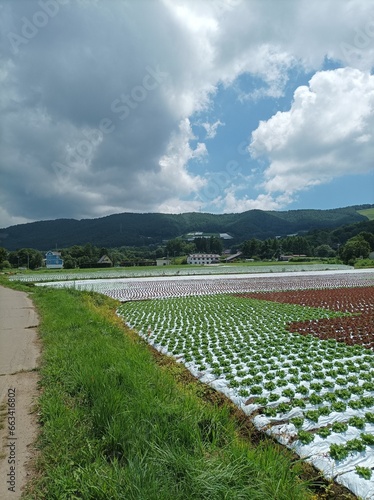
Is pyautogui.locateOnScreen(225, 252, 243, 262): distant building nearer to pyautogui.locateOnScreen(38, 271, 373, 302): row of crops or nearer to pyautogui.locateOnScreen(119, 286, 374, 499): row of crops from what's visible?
pyautogui.locateOnScreen(38, 271, 373, 302): row of crops

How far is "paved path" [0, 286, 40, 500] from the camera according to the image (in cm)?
302

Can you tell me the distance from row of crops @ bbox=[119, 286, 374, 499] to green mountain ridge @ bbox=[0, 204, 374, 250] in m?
127

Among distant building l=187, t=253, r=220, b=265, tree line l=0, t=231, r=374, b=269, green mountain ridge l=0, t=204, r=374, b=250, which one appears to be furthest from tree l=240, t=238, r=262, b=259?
green mountain ridge l=0, t=204, r=374, b=250

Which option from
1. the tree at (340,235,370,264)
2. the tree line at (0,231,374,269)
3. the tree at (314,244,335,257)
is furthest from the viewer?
the tree at (314,244,335,257)

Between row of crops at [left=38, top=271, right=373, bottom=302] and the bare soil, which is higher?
the bare soil

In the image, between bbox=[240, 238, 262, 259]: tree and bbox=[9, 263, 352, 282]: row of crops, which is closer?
bbox=[9, 263, 352, 282]: row of crops

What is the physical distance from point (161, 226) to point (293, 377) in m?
165

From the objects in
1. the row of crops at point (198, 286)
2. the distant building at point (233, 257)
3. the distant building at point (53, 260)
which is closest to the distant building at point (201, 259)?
the distant building at point (233, 257)

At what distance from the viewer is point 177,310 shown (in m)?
14.6

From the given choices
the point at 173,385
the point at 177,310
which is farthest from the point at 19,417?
the point at 177,310

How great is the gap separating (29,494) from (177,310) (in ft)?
39.2

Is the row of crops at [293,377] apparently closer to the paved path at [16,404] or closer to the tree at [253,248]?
the paved path at [16,404]

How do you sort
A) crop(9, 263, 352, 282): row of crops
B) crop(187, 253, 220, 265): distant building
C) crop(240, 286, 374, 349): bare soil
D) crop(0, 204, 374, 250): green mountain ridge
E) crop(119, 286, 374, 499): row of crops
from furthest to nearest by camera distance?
crop(0, 204, 374, 250): green mountain ridge < crop(187, 253, 220, 265): distant building < crop(9, 263, 352, 282): row of crops < crop(240, 286, 374, 349): bare soil < crop(119, 286, 374, 499): row of crops

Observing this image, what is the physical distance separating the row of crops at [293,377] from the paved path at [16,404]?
287cm
